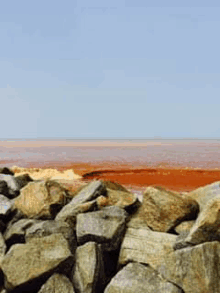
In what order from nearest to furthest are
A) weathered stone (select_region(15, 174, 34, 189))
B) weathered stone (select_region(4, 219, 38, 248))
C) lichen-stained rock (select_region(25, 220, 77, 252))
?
lichen-stained rock (select_region(25, 220, 77, 252)), weathered stone (select_region(4, 219, 38, 248)), weathered stone (select_region(15, 174, 34, 189))

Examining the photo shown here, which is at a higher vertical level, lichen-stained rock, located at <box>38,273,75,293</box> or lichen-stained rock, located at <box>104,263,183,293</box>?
lichen-stained rock, located at <box>104,263,183,293</box>

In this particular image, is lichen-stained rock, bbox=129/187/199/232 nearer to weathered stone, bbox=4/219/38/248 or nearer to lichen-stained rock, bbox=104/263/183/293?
lichen-stained rock, bbox=104/263/183/293

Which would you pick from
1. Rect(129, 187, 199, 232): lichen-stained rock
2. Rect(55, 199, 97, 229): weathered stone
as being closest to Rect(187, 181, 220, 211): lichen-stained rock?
Rect(129, 187, 199, 232): lichen-stained rock

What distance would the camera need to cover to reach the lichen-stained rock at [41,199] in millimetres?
4211

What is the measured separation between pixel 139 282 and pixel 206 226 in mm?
668

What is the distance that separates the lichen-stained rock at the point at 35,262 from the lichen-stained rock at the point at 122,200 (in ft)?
2.00

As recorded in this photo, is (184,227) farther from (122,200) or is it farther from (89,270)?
(89,270)

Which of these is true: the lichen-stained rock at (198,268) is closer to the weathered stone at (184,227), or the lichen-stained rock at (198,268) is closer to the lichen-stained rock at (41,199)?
the weathered stone at (184,227)

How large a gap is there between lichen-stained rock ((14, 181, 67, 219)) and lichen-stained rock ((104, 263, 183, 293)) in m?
0.98

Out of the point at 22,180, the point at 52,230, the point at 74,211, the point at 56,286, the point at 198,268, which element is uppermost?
the point at 22,180

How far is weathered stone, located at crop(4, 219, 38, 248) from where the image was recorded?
4.12 metres

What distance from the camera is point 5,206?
179 inches

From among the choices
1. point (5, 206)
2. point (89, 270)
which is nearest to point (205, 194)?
point (89, 270)

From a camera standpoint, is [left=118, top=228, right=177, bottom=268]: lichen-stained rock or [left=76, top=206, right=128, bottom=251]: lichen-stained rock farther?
[left=76, top=206, right=128, bottom=251]: lichen-stained rock
